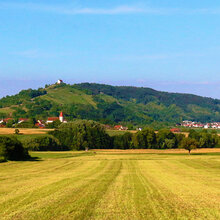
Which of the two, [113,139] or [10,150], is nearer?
[10,150]

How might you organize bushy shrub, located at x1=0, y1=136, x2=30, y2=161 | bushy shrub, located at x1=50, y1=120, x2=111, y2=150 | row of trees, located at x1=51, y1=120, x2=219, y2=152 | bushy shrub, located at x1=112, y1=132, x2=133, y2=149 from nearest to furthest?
bushy shrub, located at x1=0, y1=136, x2=30, y2=161 < bushy shrub, located at x1=50, y1=120, x2=111, y2=150 < row of trees, located at x1=51, y1=120, x2=219, y2=152 < bushy shrub, located at x1=112, y1=132, x2=133, y2=149

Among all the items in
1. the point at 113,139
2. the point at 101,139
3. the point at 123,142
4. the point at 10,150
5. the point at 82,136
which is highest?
the point at 82,136

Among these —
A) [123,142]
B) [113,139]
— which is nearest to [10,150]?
[123,142]

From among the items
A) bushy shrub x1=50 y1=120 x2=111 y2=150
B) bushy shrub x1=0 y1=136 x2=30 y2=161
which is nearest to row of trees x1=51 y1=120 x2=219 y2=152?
bushy shrub x1=50 y1=120 x2=111 y2=150

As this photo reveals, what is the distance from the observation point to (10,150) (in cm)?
6388

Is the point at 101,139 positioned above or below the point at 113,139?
above

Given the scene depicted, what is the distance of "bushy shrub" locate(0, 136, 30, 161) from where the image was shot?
61847 millimetres

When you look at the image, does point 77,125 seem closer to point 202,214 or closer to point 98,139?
point 98,139

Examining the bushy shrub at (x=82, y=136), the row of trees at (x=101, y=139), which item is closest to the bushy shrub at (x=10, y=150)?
the row of trees at (x=101, y=139)

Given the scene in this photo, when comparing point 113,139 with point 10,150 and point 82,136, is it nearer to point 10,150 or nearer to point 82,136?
point 82,136

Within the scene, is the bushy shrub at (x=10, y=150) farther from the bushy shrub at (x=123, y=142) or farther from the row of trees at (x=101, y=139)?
the bushy shrub at (x=123, y=142)

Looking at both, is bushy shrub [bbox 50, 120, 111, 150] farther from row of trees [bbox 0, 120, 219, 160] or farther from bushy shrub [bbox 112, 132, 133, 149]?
bushy shrub [bbox 112, 132, 133, 149]

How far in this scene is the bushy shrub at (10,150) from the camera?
6185 cm

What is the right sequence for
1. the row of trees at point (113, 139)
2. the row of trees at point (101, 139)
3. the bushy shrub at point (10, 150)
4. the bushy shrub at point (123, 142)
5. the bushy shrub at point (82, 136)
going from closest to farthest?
1. the bushy shrub at point (10, 150)
2. the row of trees at point (101, 139)
3. the bushy shrub at point (82, 136)
4. the row of trees at point (113, 139)
5. the bushy shrub at point (123, 142)
